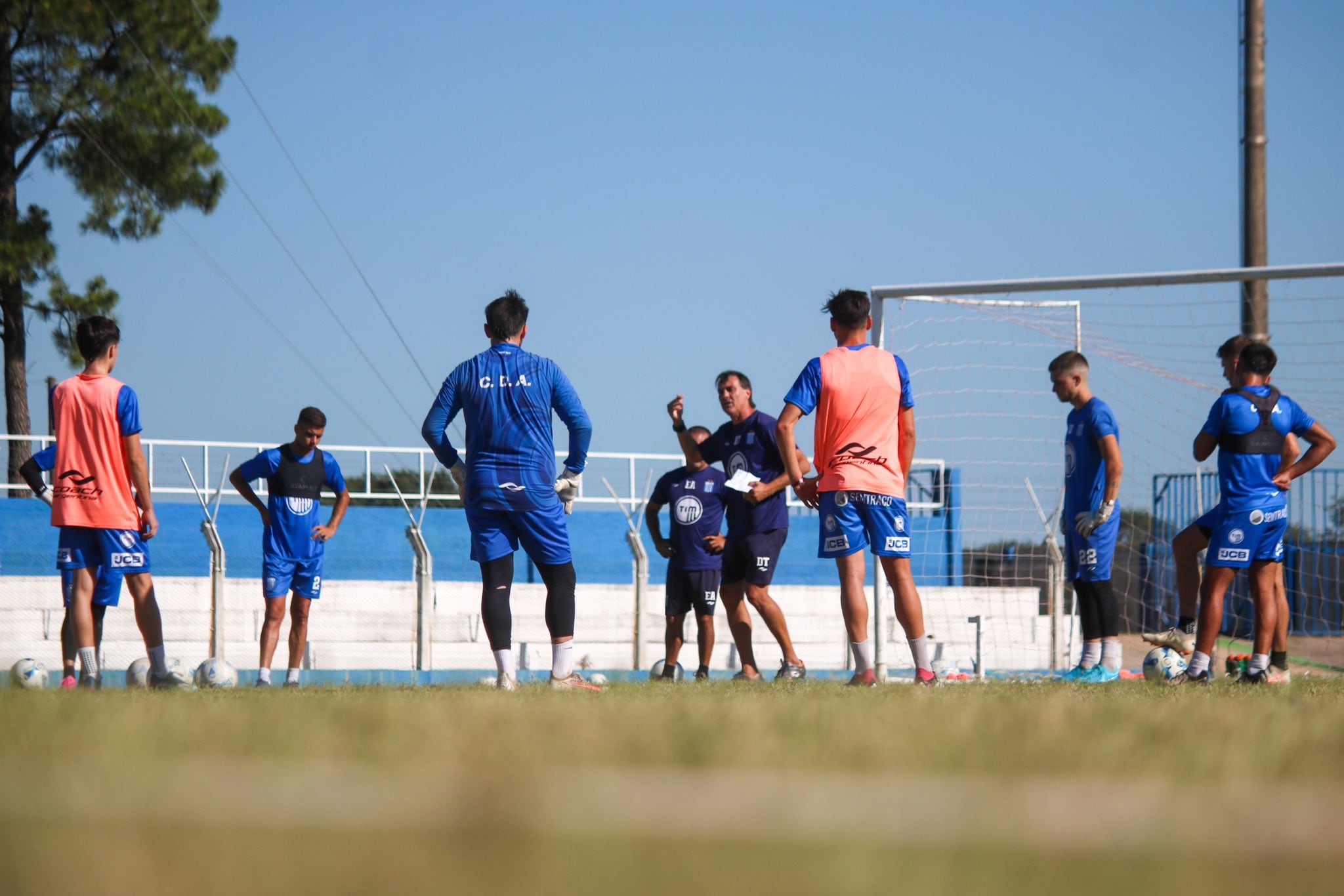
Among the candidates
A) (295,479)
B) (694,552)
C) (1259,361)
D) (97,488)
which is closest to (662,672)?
(694,552)

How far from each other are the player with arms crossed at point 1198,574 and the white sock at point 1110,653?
50 centimetres

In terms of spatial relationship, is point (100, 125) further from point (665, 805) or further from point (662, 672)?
point (665, 805)

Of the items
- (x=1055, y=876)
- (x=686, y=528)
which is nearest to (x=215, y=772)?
(x=1055, y=876)

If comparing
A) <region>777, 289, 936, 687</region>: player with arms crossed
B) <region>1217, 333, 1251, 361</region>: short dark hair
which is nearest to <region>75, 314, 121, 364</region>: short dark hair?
<region>777, 289, 936, 687</region>: player with arms crossed

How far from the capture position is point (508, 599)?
6.82m

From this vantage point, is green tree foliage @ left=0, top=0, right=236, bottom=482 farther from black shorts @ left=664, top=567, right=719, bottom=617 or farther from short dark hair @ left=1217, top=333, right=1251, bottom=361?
short dark hair @ left=1217, top=333, right=1251, bottom=361

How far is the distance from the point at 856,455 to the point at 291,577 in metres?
5.21

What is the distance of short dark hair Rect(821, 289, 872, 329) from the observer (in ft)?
23.1

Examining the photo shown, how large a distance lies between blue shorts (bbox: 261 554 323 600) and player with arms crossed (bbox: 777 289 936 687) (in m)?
4.70

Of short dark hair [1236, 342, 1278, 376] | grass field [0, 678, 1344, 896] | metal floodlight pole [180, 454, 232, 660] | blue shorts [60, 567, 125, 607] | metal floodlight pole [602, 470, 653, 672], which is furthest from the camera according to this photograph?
metal floodlight pole [602, 470, 653, 672]

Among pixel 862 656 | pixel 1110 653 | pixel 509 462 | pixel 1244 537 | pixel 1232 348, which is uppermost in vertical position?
pixel 1232 348

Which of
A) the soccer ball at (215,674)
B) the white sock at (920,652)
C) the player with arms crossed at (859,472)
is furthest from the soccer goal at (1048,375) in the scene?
the soccer ball at (215,674)

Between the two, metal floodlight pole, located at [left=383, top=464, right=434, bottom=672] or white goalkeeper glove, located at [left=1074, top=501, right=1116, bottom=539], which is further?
metal floodlight pole, located at [left=383, top=464, right=434, bottom=672]

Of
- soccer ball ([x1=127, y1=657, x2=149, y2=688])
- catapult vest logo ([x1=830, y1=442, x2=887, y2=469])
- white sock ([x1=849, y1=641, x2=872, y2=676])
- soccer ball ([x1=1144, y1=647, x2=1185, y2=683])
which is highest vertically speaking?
catapult vest logo ([x1=830, y1=442, x2=887, y2=469])
